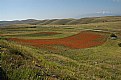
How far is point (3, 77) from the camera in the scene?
26.3 feet

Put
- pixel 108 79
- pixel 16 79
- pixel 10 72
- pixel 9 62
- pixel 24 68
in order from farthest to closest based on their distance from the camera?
pixel 108 79
pixel 9 62
pixel 24 68
pixel 10 72
pixel 16 79

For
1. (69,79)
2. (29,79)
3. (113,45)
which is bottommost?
(113,45)

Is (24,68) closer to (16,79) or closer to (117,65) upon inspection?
(16,79)

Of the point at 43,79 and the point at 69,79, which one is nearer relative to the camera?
the point at 43,79

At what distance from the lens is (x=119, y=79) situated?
1708 centimetres

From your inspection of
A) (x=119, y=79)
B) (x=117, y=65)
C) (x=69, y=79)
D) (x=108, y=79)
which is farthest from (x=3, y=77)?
(x=117, y=65)

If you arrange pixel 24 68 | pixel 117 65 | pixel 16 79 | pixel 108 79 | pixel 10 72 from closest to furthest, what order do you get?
1. pixel 16 79
2. pixel 10 72
3. pixel 24 68
4. pixel 108 79
5. pixel 117 65

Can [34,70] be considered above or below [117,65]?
above

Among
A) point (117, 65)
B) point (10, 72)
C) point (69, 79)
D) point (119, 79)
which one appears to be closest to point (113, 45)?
point (117, 65)

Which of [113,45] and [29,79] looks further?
[113,45]

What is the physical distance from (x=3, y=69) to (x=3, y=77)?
28.2 inches

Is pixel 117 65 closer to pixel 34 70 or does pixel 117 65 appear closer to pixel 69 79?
pixel 69 79

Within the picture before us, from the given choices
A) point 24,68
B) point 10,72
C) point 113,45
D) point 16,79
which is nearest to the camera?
point 16,79

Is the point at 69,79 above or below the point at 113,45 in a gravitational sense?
above
